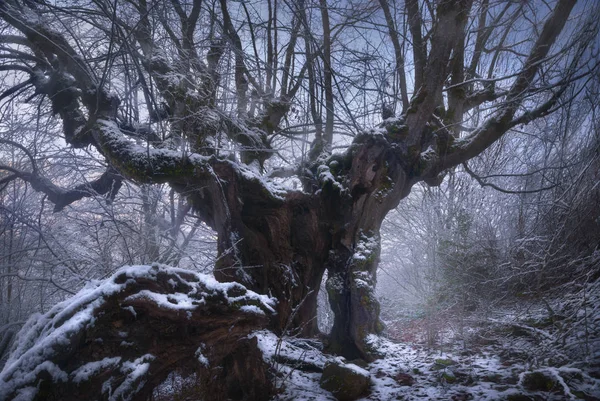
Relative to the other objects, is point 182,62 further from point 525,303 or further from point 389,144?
point 525,303

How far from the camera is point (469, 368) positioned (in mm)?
3123

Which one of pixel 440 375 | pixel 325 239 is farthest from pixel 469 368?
pixel 325 239

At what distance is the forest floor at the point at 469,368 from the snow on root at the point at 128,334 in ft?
2.04

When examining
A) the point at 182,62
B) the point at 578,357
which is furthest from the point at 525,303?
the point at 182,62

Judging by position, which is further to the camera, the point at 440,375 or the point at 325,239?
the point at 325,239

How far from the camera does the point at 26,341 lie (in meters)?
1.84

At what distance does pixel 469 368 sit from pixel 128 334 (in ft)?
9.69

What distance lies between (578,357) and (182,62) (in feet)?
15.5

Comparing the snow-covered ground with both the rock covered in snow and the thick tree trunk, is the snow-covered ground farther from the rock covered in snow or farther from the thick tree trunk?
the thick tree trunk

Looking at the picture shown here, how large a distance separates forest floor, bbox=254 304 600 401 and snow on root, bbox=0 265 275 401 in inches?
24.5

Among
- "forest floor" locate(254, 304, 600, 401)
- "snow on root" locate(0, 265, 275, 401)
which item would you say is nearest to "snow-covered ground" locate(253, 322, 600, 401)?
"forest floor" locate(254, 304, 600, 401)

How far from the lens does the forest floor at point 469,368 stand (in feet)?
7.38

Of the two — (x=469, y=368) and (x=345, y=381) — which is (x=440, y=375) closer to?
(x=469, y=368)

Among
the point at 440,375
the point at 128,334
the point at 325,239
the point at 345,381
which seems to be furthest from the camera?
the point at 325,239
